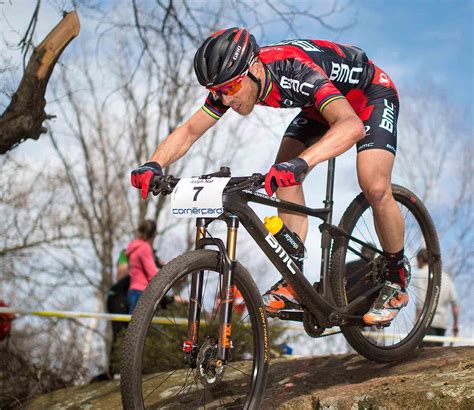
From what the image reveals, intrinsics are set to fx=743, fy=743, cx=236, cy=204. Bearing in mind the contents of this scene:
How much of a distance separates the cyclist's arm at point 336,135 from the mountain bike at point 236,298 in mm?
310

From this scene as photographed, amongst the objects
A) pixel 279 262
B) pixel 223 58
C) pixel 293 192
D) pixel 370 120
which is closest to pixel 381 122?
pixel 370 120

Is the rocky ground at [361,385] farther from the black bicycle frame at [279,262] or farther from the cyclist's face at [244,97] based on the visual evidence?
the cyclist's face at [244,97]

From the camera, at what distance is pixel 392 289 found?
496cm

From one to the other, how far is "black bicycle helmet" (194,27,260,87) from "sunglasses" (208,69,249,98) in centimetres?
3

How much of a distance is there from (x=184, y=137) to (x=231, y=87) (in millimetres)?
639

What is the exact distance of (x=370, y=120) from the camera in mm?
4656

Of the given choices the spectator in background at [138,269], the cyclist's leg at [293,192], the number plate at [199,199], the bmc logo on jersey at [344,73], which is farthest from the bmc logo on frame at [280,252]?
the spectator in background at [138,269]

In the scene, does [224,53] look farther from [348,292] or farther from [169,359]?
[169,359]

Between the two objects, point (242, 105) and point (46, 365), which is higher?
point (242, 105)

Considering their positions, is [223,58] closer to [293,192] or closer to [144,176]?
[144,176]

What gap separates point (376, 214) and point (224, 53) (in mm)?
1662

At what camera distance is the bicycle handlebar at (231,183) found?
12.1 ft

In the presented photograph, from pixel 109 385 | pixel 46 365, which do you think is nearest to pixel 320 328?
pixel 109 385

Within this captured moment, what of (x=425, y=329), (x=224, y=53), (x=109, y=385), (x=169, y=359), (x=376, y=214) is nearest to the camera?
(x=224, y=53)
